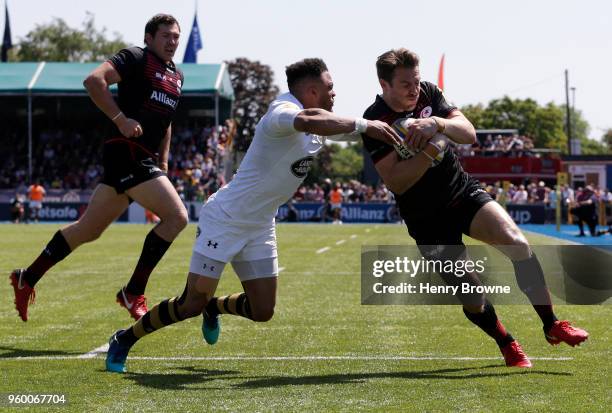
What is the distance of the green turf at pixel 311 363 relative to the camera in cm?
546

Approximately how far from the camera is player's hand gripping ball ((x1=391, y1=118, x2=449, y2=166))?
607cm

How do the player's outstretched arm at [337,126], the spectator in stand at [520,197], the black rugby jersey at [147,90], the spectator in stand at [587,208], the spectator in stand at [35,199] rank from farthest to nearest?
the spectator in stand at [520,197] < the spectator in stand at [35,199] < the spectator in stand at [587,208] < the black rugby jersey at [147,90] < the player's outstretched arm at [337,126]

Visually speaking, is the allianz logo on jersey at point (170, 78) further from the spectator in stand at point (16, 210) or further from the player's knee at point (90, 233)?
the spectator in stand at point (16, 210)

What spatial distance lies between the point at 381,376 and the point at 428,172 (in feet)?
4.45

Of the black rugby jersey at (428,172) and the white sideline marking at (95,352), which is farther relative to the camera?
the white sideline marking at (95,352)

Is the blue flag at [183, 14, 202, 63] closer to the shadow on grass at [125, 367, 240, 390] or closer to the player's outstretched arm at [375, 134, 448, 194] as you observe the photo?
the player's outstretched arm at [375, 134, 448, 194]

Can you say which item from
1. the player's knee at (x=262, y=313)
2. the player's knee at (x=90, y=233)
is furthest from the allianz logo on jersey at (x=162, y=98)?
the player's knee at (x=262, y=313)

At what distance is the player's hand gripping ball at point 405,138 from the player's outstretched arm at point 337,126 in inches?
11.1

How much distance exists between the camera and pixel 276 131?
596 cm

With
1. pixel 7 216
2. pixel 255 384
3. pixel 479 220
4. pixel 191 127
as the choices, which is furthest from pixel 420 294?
pixel 191 127

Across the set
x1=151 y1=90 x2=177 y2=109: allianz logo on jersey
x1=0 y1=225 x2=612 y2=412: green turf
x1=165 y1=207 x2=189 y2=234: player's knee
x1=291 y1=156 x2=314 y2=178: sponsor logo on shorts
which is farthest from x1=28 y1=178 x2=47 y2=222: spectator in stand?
x1=291 y1=156 x2=314 y2=178: sponsor logo on shorts

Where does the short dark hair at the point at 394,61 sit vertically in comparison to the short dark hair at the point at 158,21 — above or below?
below

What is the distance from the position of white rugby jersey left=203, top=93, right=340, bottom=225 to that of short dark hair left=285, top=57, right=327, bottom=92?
0.10 meters

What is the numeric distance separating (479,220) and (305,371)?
4.79ft
